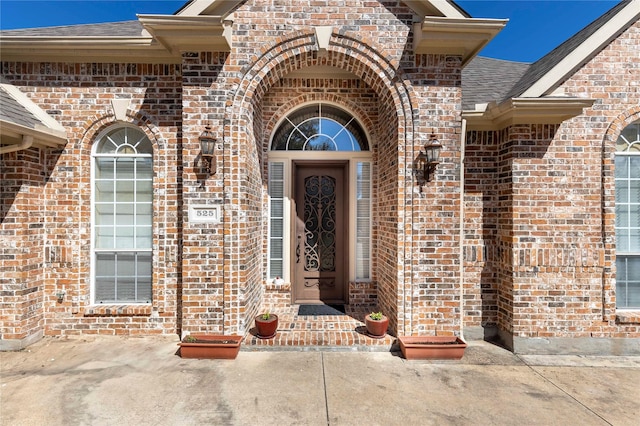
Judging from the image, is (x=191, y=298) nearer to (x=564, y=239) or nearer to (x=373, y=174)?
(x=373, y=174)

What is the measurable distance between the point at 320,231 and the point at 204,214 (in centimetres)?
219

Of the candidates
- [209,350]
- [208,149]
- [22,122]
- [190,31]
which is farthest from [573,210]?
[22,122]

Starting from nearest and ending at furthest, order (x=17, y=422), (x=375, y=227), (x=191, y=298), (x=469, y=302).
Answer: (x=17, y=422), (x=191, y=298), (x=469, y=302), (x=375, y=227)

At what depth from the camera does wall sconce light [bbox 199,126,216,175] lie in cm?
389

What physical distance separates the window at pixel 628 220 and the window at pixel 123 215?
23.2 feet

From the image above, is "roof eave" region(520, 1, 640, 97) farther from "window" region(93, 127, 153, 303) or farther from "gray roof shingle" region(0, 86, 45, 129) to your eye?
"gray roof shingle" region(0, 86, 45, 129)

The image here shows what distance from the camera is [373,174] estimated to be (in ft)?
17.4

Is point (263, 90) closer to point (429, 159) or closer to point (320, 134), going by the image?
point (320, 134)

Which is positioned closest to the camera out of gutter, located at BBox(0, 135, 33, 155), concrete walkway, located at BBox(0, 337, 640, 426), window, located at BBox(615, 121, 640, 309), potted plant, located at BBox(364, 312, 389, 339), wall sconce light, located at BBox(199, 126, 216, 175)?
concrete walkway, located at BBox(0, 337, 640, 426)

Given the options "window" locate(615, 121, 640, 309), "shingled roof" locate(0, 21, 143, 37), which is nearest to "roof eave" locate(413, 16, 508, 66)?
"window" locate(615, 121, 640, 309)

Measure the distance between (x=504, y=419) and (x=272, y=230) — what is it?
405cm

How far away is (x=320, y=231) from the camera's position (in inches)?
216

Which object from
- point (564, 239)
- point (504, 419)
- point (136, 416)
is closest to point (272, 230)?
point (136, 416)

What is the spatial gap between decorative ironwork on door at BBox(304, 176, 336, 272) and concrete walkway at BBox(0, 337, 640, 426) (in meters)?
1.91
